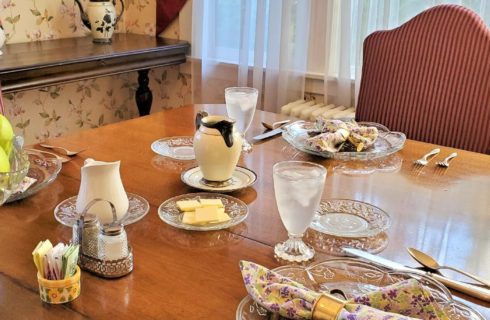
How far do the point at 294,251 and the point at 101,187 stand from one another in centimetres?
34

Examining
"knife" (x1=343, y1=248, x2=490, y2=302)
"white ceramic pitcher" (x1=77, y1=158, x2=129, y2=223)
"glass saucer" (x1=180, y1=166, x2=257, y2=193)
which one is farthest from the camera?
"glass saucer" (x1=180, y1=166, x2=257, y2=193)

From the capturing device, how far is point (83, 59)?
2414 millimetres

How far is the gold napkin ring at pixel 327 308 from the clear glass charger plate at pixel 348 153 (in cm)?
71

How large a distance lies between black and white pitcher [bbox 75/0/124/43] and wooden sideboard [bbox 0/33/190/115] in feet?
0.18

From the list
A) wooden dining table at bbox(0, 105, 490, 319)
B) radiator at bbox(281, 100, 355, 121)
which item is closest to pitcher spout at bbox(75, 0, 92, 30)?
radiator at bbox(281, 100, 355, 121)

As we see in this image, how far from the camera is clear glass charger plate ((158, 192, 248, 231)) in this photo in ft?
3.28

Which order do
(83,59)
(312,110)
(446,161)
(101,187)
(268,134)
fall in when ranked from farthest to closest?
(312,110) < (83,59) < (268,134) < (446,161) < (101,187)

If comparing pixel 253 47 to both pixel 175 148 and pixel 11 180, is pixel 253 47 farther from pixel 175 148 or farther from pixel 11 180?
pixel 11 180

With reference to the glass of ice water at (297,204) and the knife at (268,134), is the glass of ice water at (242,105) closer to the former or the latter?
the knife at (268,134)

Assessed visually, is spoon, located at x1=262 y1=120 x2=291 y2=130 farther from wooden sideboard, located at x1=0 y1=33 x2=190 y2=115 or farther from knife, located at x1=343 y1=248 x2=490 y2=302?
wooden sideboard, located at x1=0 y1=33 x2=190 y2=115

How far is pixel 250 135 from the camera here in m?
1.58

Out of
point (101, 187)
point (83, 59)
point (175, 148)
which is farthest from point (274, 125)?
point (83, 59)

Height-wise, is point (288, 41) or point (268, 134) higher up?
point (288, 41)

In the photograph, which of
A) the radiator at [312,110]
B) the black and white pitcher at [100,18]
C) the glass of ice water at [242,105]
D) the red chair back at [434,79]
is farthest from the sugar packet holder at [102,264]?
the black and white pitcher at [100,18]
